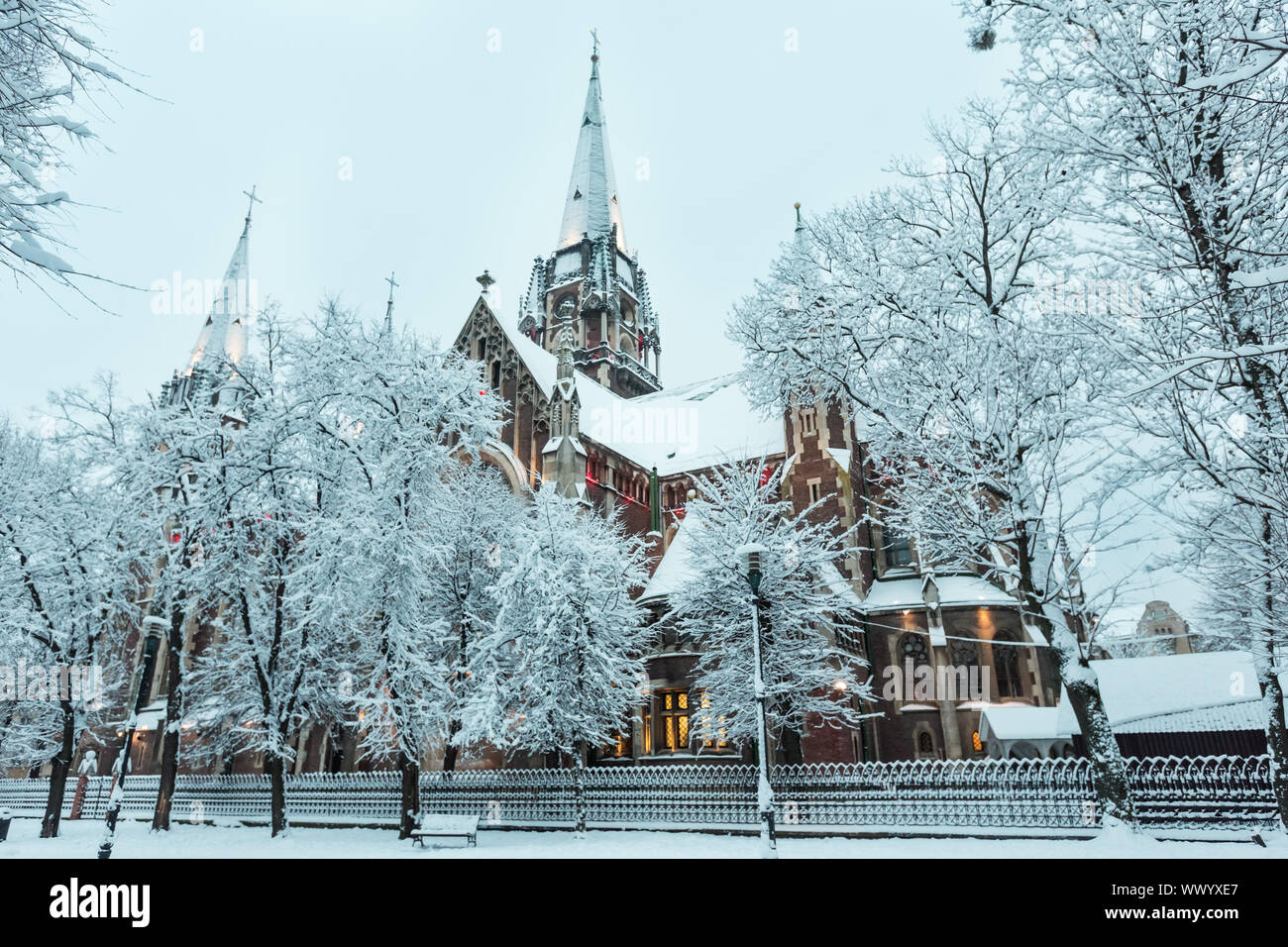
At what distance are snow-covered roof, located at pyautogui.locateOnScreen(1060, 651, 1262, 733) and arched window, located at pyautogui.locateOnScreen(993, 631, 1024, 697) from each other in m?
2.83

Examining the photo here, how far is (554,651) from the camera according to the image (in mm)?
20688

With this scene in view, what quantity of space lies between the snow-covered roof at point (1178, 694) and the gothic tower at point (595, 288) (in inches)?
1312

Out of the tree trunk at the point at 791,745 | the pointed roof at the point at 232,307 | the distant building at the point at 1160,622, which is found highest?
the pointed roof at the point at 232,307

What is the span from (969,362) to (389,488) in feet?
44.6

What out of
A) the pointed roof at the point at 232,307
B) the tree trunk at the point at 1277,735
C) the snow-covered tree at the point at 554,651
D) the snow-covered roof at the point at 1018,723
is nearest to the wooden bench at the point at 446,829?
the snow-covered tree at the point at 554,651

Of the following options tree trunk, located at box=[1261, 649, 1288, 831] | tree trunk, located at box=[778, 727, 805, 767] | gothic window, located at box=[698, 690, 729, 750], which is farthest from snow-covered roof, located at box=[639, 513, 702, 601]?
tree trunk, located at box=[1261, 649, 1288, 831]

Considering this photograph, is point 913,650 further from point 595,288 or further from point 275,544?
point 595,288

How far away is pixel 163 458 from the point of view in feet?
62.7

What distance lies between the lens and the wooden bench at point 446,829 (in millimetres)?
16031

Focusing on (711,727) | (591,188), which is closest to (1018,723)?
(711,727)

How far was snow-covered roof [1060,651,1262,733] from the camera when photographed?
20141 mm

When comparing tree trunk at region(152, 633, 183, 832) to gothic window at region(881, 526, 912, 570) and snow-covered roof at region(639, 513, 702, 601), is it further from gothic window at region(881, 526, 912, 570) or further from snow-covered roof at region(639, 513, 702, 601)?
gothic window at region(881, 526, 912, 570)

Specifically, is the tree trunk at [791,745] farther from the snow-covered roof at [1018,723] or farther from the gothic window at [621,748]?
the gothic window at [621,748]
